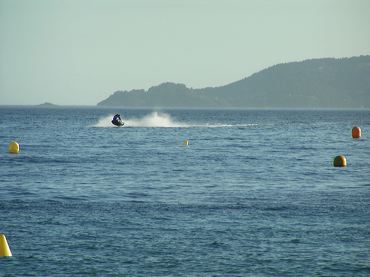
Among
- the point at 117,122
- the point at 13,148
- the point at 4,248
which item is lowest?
the point at 4,248

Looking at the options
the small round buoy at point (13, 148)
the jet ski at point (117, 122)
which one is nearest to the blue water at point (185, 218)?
the small round buoy at point (13, 148)

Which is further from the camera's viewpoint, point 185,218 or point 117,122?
point 117,122

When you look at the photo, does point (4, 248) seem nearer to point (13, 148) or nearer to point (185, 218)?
point (185, 218)

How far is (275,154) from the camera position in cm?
7525

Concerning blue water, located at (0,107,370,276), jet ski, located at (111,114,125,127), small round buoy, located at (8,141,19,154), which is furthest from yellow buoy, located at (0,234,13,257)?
jet ski, located at (111,114,125,127)

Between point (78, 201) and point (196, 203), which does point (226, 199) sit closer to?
point (196, 203)

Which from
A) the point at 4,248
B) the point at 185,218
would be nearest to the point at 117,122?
the point at 185,218

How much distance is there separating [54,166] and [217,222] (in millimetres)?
28667

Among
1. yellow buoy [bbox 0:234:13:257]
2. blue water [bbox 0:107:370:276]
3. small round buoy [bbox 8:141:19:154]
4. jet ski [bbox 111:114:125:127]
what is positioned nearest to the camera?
blue water [bbox 0:107:370:276]

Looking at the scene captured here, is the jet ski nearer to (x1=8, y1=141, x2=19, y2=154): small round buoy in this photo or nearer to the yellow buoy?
(x1=8, y1=141, x2=19, y2=154): small round buoy

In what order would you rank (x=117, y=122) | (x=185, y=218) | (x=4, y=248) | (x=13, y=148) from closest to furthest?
1. (x=4, y=248)
2. (x=185, y=218)
3. (x=13, y=148)
4. (x=117, y=122)

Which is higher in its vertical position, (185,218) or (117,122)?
(117,122)

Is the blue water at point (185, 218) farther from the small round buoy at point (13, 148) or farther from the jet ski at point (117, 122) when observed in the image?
the jet ski at point (117, 122)

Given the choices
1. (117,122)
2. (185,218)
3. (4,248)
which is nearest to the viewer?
(4,248)
